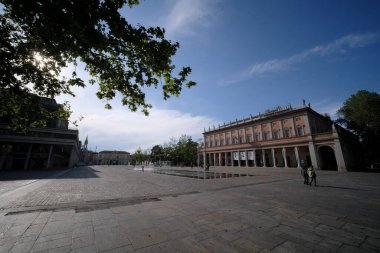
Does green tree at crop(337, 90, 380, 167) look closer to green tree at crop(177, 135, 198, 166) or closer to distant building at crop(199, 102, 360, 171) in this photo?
distant building at crop(199, 102, 360, 171)

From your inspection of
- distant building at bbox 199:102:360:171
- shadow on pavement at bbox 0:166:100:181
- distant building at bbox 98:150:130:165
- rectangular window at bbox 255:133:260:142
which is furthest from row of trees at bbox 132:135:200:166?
distant building at bbox 98:150:130:165

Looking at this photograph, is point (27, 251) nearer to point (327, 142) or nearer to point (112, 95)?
point (112, 95)

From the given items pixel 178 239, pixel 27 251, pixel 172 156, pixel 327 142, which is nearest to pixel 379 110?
pixel 327 142

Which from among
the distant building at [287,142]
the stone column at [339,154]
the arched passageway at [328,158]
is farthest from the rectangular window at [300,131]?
the arched passageway at [328,158]

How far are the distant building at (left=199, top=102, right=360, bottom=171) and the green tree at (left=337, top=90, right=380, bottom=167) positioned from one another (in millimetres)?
2459

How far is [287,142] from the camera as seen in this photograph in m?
37.6

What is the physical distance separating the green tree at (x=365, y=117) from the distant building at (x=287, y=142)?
2.46m

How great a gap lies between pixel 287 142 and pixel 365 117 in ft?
44.1

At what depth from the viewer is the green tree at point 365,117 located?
29.4m

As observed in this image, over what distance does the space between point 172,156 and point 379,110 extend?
206ft

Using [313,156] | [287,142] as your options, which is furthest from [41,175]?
[313,156]

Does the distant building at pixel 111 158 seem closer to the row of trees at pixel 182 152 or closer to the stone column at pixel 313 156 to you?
the row of trees at pixel 182 152

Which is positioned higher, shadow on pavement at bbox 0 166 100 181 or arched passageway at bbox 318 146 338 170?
arched passageway at bbox 318 146 338 170

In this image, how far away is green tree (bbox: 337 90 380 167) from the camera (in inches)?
Answer: 1156
